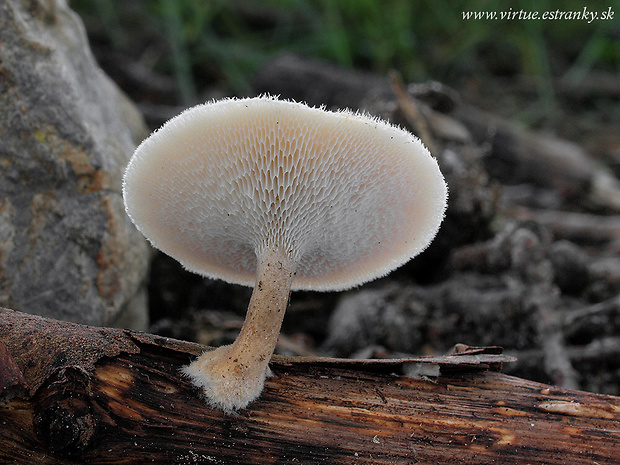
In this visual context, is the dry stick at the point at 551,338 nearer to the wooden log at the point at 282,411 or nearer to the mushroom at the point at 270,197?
the wooden log at the point at 282,411

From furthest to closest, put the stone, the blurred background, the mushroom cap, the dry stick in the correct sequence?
the blurred background → the dry stick → the stone → the mushroom cap

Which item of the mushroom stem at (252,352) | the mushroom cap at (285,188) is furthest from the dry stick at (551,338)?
the mushroom stem at (252,352)

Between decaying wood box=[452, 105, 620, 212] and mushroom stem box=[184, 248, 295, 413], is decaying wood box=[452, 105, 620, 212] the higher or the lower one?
the higher one

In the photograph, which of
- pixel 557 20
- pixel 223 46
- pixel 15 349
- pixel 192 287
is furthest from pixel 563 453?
pixel 557 20

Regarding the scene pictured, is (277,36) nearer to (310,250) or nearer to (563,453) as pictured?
(310,250)

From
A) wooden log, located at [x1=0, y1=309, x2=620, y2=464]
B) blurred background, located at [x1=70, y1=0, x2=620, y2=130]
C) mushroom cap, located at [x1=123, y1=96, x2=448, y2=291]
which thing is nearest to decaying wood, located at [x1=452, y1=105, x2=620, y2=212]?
blurred background, located at [x1=70, y1=0, x2=620, y2=130]

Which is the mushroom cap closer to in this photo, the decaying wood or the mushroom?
the mushroom
